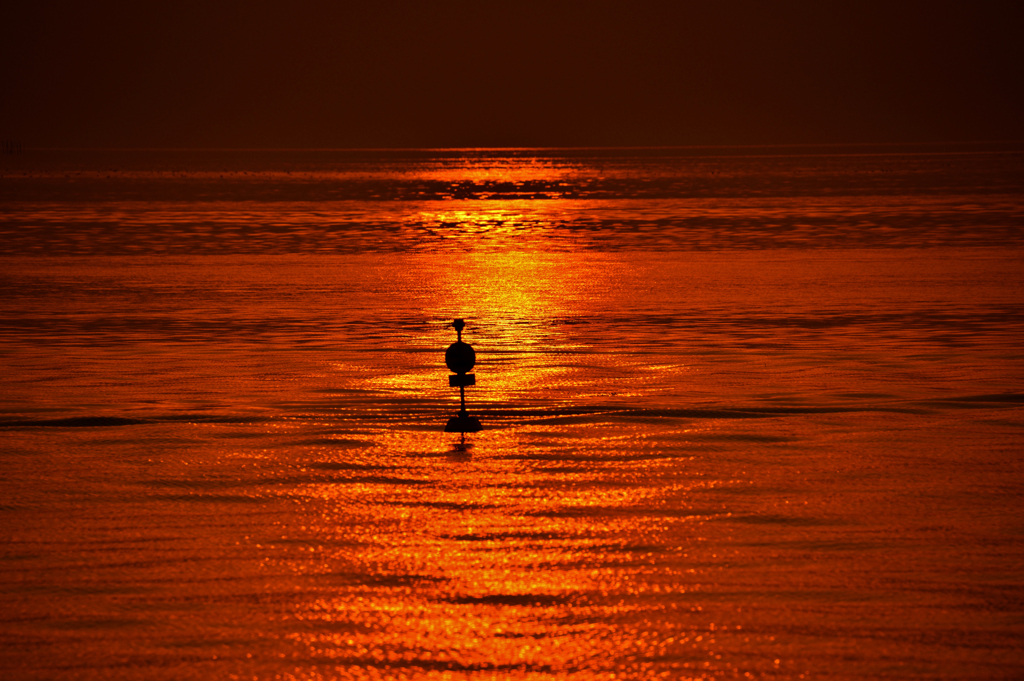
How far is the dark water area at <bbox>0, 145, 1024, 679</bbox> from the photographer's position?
6.26 m

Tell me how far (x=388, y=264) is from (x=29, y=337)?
1111 centimetres

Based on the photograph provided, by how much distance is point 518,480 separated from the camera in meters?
9.24

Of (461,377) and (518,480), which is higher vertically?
(461,377)

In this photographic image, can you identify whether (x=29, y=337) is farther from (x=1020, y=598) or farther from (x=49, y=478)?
(x=1020, y=598)

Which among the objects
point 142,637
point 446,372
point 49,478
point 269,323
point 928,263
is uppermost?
point 928,263

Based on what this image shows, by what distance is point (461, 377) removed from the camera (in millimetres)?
10609

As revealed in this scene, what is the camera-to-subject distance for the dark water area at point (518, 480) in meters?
6.26

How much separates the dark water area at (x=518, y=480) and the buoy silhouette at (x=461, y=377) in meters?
0.17

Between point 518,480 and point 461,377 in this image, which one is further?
point 461,377

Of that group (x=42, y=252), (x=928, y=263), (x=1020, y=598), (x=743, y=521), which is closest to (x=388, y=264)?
(x=42, y=252)

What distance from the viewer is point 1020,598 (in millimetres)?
6750

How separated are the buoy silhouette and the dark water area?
0.56 feet

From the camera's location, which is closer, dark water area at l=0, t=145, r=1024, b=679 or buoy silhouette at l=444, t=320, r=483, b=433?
dark water area at l=0, t=145, r=1024, b=679

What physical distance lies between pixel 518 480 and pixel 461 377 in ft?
5.18
